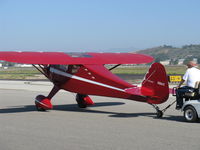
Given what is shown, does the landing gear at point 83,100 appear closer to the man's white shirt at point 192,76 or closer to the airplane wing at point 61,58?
the airplane wing at point 61,58

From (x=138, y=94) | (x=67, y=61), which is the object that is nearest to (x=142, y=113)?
(x=138, y=94)

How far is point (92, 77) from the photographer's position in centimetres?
1407

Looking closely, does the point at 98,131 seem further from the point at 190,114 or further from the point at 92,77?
the point at 92,77

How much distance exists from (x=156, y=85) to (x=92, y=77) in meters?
3.06

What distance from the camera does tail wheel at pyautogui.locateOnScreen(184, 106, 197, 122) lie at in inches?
426

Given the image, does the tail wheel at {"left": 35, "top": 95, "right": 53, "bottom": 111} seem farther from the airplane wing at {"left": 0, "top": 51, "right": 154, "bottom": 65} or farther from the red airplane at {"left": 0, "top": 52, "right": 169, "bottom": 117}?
the airplane wing at {"left": 0, "top": 51, "right": 154, "bottom": 65}

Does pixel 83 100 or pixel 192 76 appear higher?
pixel 192 76

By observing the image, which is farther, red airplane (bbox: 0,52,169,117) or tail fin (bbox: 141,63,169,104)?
red airplane (bbox: 0,52,169,117)

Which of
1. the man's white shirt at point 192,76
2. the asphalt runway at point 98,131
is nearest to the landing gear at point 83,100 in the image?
the asphalt runway at point 98,131

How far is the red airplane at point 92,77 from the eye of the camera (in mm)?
11766

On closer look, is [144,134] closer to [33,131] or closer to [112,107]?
[33,131]

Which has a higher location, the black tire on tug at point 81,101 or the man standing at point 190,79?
the man standing at point 190,79

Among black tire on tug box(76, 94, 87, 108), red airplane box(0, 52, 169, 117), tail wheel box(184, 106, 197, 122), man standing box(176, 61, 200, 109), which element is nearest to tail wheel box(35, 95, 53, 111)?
red airplane box(0, 52, 169, 117)

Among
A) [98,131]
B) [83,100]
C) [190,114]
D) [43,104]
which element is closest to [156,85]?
[190,114]
